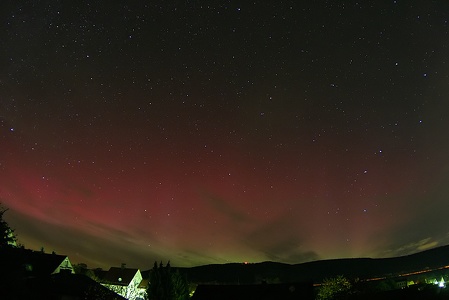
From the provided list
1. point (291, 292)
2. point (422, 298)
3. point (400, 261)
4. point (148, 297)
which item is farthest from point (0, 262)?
point (400, 261)

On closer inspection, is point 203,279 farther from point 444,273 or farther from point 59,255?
point 59,255

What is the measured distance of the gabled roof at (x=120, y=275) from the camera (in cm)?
7700

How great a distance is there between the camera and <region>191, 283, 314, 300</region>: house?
3922 cm

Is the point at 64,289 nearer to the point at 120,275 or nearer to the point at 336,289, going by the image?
the point at 336,289

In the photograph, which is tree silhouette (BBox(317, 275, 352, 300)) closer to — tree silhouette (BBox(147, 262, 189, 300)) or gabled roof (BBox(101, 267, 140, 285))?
tree silhouette (BBox(147, 262, 189, 300))

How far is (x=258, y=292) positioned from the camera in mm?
41688

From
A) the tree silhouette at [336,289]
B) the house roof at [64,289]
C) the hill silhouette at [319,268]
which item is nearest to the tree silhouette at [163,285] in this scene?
the house roof at [64,289]

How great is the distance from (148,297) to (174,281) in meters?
3.40

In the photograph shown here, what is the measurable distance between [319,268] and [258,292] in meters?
139

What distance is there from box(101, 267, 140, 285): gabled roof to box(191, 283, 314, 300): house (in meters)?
37.7

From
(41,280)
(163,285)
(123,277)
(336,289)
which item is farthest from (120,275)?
(336,289)

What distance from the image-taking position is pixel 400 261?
165 meters

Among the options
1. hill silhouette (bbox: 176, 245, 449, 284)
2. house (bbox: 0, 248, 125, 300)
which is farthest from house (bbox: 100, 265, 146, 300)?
hill silhouette (bbox: 176, 245, 449, 284)

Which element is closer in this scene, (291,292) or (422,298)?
(422,298)
